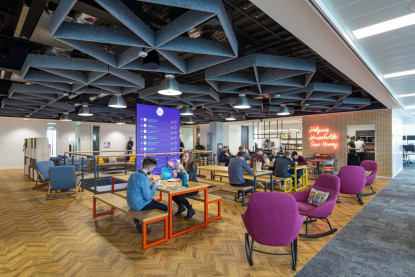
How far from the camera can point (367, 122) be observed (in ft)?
32.6

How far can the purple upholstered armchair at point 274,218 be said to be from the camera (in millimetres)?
2549

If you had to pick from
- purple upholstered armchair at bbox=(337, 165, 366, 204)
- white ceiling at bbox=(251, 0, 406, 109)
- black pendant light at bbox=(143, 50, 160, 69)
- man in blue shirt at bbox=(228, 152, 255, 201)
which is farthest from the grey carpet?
black pendant light at bbox=(143, 50, 160, 69)

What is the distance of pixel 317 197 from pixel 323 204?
34 cm

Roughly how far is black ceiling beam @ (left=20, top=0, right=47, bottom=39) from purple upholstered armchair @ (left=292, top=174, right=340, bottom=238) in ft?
14.6

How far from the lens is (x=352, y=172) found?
543 cm

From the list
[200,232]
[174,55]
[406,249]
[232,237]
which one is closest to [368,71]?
[406,249]

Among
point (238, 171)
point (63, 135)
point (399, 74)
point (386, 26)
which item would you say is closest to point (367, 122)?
point (399, 74)

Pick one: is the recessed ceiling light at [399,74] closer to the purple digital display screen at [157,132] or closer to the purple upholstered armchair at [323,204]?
the purple upholstered armchair at [323,204]

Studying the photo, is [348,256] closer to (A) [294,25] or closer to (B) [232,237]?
(B) [232,237]

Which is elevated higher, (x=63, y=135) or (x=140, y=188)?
(x=63, y=135)

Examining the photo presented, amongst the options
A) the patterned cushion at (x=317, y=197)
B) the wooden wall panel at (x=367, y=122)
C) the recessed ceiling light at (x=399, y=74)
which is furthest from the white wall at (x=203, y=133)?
the patterned cushion at (x=317, y=197)

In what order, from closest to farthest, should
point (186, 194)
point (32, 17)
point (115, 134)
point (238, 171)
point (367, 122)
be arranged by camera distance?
1. point (32, 17)
2. point (186, 194)
3. point (238, 171)
4. point (367, 122)
5. point (115, 134)

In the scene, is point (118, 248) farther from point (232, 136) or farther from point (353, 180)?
point (232, 136)

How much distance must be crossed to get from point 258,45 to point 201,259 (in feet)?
13.3
